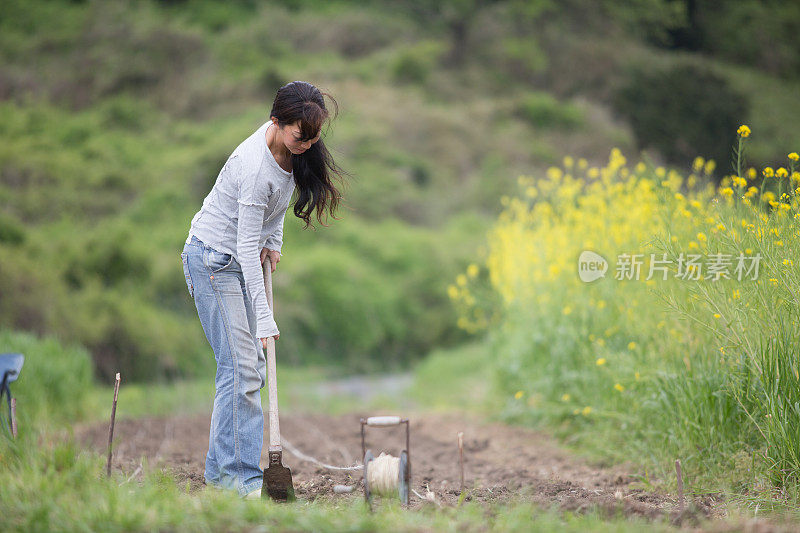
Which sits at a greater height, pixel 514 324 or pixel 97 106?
pixel 97 106

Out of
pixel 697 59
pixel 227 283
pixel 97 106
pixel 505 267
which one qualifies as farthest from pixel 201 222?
pixel 697 59

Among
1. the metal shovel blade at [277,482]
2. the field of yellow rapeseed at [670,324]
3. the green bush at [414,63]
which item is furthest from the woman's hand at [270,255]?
the green bush at [414,63]

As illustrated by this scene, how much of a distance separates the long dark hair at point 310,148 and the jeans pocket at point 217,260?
0.42m

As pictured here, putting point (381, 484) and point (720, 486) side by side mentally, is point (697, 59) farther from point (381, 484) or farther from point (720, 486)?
point (381, 484)

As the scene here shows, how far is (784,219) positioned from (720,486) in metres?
1.41

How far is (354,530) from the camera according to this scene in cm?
241

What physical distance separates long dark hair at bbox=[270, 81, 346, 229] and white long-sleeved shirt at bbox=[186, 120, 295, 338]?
85 millimetres

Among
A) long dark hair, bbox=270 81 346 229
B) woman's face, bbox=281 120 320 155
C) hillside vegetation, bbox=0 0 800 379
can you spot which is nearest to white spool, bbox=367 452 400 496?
long dark hair, bbox=270 81 346 229

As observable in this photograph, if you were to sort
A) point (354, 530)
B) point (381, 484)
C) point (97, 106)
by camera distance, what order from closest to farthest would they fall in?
point (354, 530)
point (381, 484)
point (97, 106)

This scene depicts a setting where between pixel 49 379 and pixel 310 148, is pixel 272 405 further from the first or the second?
pixel 49 379

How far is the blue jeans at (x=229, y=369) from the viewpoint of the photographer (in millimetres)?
3287

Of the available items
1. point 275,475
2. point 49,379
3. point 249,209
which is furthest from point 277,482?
point 49,379

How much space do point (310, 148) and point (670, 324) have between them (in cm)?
261

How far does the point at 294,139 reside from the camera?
315 cm
